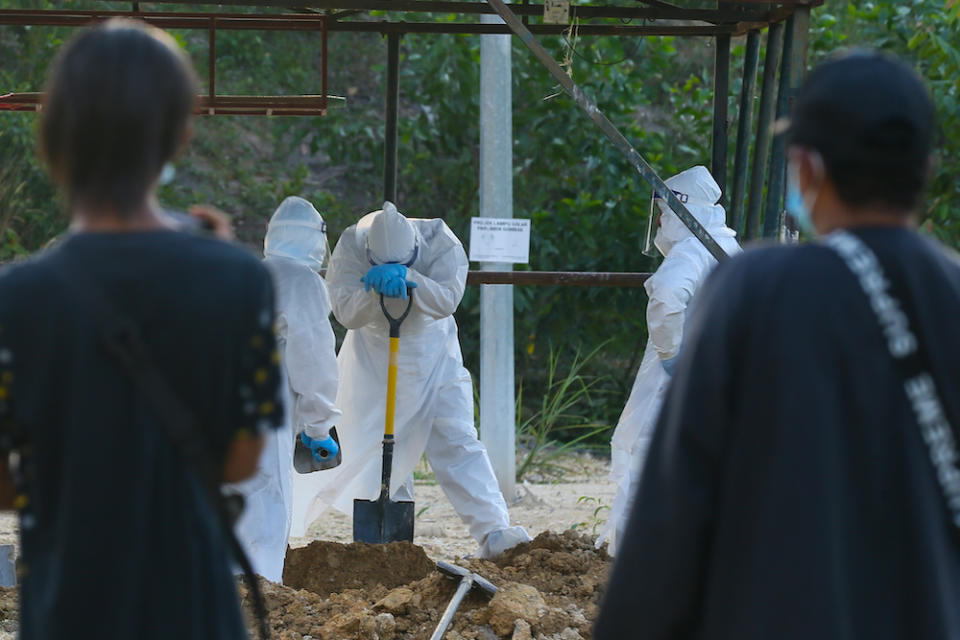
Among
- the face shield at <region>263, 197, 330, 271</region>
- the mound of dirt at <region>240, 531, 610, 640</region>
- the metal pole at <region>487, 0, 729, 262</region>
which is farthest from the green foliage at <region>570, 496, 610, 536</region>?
the metal pole at <region>487, 0, 729, 262</region>

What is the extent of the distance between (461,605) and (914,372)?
299 centimetres

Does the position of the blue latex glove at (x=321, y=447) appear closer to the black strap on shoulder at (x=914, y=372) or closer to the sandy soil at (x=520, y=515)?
the sandy soil at (x=520, y=515)

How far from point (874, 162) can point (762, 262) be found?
0.69 ft

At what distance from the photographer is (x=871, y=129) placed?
5.56 feet

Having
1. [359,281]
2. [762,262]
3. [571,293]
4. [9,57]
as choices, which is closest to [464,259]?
[359,281]

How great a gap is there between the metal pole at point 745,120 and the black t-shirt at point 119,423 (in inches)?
174

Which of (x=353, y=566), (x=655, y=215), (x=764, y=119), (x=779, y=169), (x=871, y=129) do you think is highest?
(x=764, y=119)

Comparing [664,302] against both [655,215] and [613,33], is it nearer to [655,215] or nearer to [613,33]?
[655,215]

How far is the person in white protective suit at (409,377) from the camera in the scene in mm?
5652

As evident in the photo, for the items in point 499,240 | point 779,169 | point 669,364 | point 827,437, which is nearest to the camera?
point 827,437

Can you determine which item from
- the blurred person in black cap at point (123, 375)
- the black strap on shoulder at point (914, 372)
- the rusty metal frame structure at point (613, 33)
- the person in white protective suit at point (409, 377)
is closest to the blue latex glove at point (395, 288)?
the person in white protective suit at point (409, 377)

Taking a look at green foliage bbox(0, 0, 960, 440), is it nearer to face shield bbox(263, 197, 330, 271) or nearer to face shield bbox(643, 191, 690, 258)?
face shield bbox(643, 191, 690, 258)

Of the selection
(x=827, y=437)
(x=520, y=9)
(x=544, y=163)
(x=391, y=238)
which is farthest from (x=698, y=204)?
(x=544, y=163)

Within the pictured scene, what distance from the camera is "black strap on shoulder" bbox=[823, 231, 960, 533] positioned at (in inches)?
65.2
